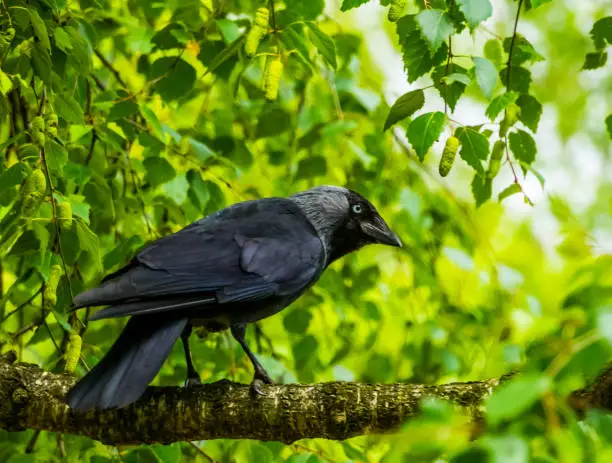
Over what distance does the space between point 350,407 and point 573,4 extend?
651 centimetres

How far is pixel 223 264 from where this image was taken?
3541 millimetres

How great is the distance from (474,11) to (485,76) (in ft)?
1.26

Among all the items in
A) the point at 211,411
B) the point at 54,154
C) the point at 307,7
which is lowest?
the point at 211,411

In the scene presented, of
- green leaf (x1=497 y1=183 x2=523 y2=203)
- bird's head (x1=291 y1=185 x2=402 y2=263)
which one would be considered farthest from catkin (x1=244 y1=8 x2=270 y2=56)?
bird's head (x1=291 y1=185 x2=402 y2=263)

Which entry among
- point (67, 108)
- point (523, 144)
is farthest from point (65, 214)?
point (523, 144)

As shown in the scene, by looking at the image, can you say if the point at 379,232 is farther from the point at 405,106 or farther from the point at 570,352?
the point at 570,352

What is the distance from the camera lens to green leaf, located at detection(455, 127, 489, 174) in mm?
2768

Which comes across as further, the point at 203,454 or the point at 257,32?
the point at 203,454

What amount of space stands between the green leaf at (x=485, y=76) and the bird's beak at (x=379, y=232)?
171cm

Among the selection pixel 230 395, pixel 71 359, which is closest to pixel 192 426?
pixel 230 395

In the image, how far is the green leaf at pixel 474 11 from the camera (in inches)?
93.8

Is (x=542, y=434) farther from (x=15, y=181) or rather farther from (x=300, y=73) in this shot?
(x=300, y=73)

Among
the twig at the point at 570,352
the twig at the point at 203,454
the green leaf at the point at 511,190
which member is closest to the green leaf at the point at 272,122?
the green leaf at the point at 511,190

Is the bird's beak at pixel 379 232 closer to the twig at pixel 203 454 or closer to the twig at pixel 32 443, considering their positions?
the twig at pixel 203 454
